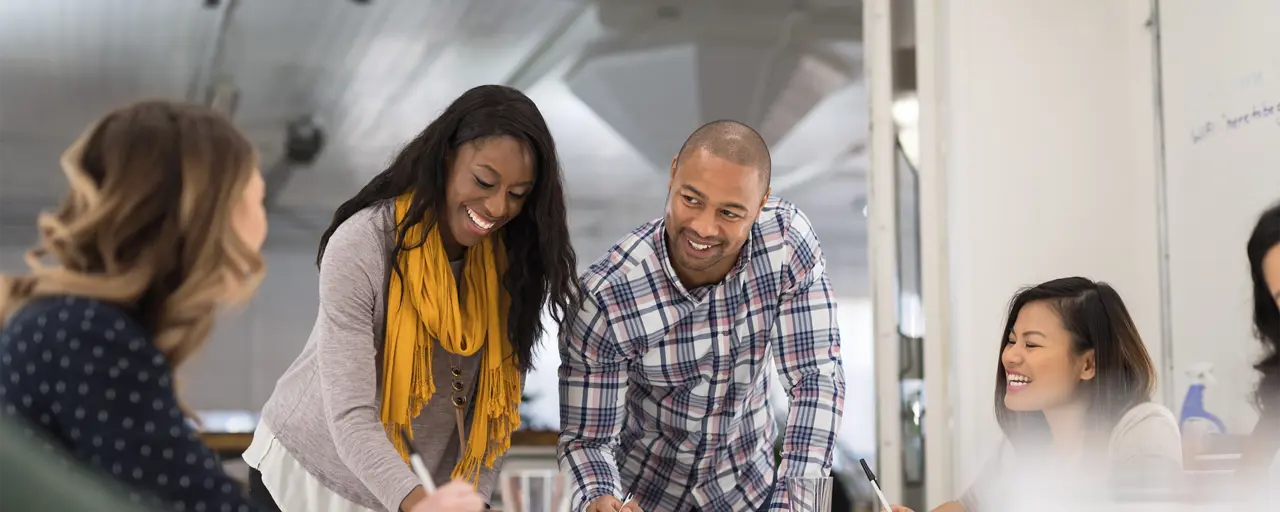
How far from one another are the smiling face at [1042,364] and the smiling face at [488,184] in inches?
36.0

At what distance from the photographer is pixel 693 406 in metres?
2.04

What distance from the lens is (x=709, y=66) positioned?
418 cm

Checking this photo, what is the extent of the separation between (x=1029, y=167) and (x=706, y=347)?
130 cm

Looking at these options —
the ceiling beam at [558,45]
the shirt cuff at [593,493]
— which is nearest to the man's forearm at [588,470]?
the shirt cuff at [593,493]

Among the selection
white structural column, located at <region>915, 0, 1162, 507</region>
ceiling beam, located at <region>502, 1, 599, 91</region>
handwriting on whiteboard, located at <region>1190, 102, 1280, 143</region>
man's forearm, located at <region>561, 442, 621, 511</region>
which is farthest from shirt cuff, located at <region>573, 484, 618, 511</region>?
ceiling beam, located at <region>502, 1, 599, 91</region>

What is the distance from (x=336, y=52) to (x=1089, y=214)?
2707 millimetres

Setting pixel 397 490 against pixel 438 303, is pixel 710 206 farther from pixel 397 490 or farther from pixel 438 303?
pixel 397 490

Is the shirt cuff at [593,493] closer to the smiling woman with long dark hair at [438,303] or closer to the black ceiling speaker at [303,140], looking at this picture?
the smiling woman with long dark hair at [438,303]

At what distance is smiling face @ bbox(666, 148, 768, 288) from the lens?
189 cm

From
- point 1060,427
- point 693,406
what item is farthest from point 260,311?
point 1060,427

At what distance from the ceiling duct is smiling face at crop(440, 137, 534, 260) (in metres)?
2.43

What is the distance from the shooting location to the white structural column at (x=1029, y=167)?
113 inches

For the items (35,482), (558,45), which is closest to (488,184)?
(35,482)

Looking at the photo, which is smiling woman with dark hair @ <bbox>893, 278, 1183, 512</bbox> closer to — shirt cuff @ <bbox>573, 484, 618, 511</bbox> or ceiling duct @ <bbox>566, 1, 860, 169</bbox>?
shirt cuff @ <bbox>573, 484, 618, 511</bbox>
